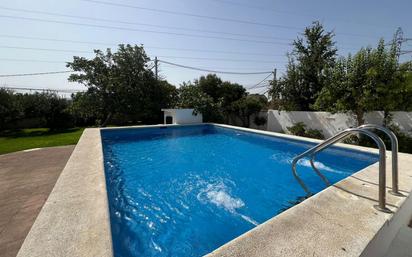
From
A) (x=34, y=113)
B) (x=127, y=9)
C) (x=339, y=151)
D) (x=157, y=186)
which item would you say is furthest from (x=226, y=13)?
(x=34, y=113)

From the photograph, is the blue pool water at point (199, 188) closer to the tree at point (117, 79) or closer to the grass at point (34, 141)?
the grass at point (34, 141)

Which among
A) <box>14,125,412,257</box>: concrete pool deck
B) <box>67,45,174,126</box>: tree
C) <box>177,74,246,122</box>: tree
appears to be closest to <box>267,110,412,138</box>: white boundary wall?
<box>177,74,246,122</box>: tree

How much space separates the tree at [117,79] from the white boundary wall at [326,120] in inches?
390

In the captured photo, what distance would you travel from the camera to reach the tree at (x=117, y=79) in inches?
639

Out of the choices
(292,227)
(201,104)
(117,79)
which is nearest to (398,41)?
(201,104)

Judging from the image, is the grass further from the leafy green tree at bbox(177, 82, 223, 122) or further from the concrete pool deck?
the concrete pool deck

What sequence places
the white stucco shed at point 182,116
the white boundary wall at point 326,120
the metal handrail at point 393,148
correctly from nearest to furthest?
1. the metal handrail at point 393,148
2. the white boundary wall at point 326,120
3. the white stucco shed at point 182,116

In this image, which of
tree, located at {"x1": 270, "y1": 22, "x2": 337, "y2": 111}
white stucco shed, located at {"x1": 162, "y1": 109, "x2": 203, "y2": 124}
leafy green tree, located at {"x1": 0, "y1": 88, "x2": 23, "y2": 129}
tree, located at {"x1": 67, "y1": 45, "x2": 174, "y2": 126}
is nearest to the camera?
tree, located at {"x1": 270, "y1": 22, "x2": 337, "y2": 111}

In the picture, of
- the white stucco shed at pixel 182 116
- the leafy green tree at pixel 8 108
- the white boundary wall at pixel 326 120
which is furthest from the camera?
the leafy green tree at pixel 8 108

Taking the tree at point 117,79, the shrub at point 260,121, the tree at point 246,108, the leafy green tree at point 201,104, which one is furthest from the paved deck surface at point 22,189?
the shrub at point 260,121

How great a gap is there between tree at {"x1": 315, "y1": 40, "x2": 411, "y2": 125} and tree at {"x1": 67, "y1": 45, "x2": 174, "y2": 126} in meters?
12.9

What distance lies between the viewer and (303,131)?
12500 mm

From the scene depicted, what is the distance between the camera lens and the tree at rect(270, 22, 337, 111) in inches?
561

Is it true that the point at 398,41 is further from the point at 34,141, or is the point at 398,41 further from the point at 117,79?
the point at 34,141
